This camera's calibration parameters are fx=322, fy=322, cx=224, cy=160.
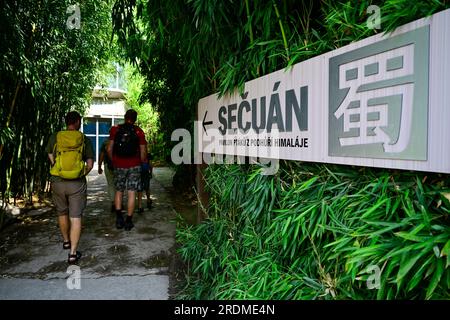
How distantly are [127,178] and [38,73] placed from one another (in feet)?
6.13

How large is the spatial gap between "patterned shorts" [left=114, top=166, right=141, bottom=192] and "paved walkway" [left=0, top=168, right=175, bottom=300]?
62 cm

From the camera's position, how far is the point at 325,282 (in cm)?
142

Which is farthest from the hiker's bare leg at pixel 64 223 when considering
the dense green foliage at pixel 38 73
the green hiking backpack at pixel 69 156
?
the dense green foliage at pixel 38 73

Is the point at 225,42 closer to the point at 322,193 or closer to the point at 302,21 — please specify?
the point at 302,21

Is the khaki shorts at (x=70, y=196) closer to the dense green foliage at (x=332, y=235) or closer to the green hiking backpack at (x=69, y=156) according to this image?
the green hiking backpack at (x=69, y=156)

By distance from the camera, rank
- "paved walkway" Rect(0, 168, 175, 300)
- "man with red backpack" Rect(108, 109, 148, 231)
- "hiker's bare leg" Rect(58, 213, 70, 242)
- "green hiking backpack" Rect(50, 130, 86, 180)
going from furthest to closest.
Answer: "man with red backpack" Rect(108, 109, 148, 231), "hiker's bare leg" Rect(58, 213, 70, 242), "green hiking backpack" Rect(50, 130, 86, 180), "paved walkway" Rect(0, 168, 175, 300)

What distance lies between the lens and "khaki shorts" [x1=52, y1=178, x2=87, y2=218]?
3.24 meters

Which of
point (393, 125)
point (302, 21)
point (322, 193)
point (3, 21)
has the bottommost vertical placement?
point (322, 193)

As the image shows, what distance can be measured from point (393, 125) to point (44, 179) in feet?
20.9

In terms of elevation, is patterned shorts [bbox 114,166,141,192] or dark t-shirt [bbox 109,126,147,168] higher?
dark t-shirt [bbox 109,126,147,168]

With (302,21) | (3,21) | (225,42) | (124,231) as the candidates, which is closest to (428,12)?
(302,21)

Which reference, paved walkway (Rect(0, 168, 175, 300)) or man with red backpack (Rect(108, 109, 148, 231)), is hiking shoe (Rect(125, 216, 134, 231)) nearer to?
paved walkway (Rect(0, 168, 175, 300))

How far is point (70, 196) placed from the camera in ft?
10.7

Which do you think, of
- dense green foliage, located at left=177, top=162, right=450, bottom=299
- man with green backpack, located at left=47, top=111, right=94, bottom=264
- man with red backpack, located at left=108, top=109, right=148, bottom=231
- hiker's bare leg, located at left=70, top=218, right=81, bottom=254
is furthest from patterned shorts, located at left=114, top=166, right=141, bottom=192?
dense green foliage, located at left=177, top=162, right=450, bottom=299
